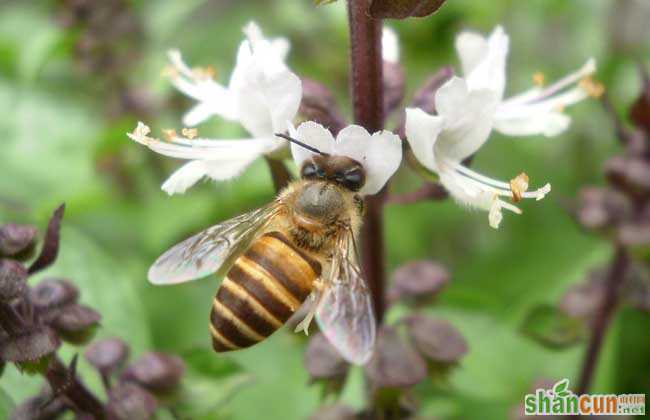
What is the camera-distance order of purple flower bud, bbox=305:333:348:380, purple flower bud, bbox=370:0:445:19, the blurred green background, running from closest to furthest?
purple flower bud, bbox=370:0:445:19
purple flower bud, bbox=305:333:348:380
the blurred green background

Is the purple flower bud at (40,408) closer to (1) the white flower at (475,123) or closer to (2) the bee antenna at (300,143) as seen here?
(2) the bee antenna at (300,143)

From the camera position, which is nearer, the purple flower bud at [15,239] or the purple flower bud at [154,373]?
the purple flower bud at [15,239]

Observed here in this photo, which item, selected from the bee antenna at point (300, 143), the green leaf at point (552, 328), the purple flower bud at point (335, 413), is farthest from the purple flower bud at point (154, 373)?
the green leaf at point (552, 328)

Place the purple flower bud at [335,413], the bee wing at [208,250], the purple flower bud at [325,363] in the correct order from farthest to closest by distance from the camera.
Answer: the purple flower bud at [335,413] → the purple flower bud at [325,363] → the bee wing at [208,250]

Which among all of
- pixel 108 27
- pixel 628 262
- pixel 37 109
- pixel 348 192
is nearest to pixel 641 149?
pixel 628 262

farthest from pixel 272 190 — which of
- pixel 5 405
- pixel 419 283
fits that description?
pixel 5 405

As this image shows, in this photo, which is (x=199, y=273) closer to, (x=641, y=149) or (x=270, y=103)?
(x=270, y=103)

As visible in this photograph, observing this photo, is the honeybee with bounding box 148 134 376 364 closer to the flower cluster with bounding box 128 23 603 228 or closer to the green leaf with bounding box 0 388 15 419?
the flower cluster with bounding box 128 23 603 228

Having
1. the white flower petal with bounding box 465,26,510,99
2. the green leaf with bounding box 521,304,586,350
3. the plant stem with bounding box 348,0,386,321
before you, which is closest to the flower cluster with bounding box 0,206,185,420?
the plant stem with bounding box 348,0,386,321

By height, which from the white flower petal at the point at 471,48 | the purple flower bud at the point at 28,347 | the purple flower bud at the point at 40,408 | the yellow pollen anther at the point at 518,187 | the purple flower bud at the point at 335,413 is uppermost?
the white flower petal at the point at 471,48
